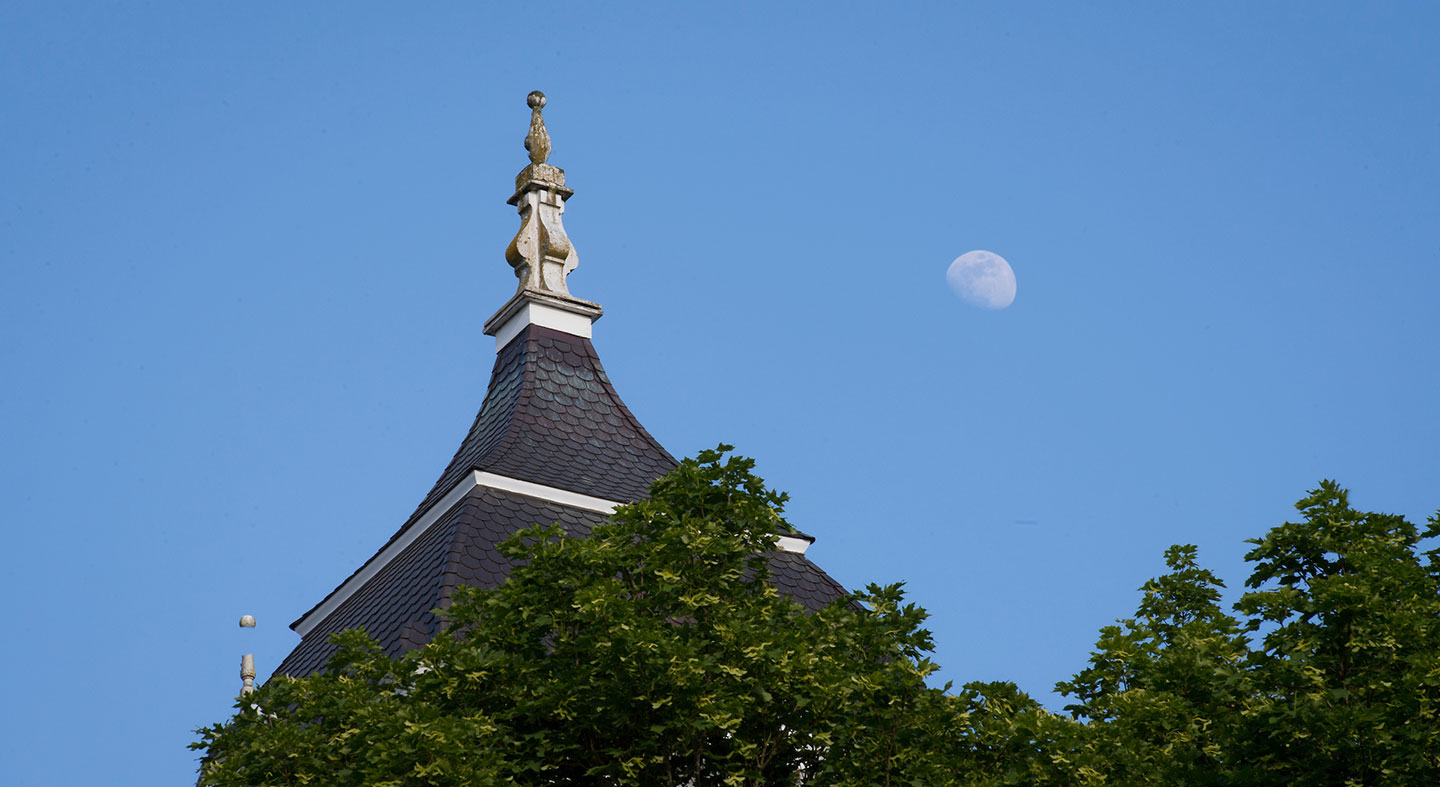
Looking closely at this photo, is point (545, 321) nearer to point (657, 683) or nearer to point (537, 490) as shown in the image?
point (537, 490)

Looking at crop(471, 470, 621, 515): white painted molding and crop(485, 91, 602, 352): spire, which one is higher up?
crop(485, 91, 602, 352): spire

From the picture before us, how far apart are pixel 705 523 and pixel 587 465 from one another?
940cm

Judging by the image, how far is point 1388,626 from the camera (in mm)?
17359

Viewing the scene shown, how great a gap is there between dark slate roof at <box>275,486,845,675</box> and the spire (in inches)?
209

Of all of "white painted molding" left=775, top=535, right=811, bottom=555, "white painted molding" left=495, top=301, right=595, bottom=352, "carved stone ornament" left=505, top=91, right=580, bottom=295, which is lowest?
"white painted molding" left=775, top=535, right=811, bottom=555

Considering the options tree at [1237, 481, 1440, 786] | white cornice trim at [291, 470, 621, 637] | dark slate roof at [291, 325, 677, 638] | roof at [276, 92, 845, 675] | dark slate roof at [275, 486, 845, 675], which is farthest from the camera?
dark slate roof at [291, 325, 677, 638]

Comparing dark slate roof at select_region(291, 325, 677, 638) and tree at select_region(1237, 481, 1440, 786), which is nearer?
tree at select_region(1237, 481, 1440, 786)

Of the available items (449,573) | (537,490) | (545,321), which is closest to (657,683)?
(449,573)

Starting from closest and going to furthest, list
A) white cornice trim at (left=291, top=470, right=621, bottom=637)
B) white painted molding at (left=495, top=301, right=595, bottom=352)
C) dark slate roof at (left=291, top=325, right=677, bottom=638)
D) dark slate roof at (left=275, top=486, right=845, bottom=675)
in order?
dark slate roof at (left=275, top=486, right=845, bottom=675)
white cornice trim at (left=291, top=470, right=621, bottom=637)
dark slate roof at (left=291, top=325, right=677, bottom=638)
white painted molding at (left=495, top=301, right=595, bottom=352)

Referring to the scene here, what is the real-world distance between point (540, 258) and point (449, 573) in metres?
8.42

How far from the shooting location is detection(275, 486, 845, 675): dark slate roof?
25.0 metres

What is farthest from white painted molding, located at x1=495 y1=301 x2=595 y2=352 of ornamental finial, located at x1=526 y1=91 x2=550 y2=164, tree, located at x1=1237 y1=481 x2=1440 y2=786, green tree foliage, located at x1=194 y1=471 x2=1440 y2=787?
tree, located at x1=1237 y1=481 x2=1440 y2=786

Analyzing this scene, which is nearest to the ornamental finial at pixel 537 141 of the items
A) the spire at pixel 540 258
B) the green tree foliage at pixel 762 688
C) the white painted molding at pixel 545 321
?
the spire at pixel 540 258

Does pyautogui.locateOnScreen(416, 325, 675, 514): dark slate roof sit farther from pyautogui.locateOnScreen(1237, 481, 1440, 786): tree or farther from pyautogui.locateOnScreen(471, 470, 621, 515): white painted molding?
pyautogui.locateOnScreen(1237, 481, 1440, 786): tree
